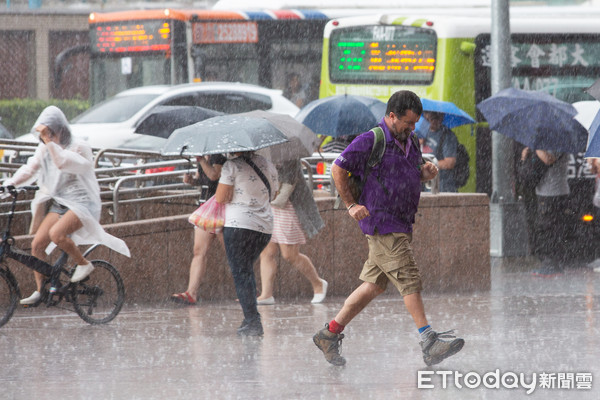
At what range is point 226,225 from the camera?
909 cm

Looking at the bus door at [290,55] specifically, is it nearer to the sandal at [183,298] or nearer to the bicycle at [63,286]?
the sandal at [183,298]

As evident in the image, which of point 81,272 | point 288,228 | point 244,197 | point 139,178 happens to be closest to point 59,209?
point 81,272

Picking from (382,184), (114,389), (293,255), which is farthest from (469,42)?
(114,389)

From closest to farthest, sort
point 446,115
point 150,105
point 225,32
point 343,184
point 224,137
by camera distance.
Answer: point 343,184, point 224,137, point 446,115, point 150,105, point 225,32

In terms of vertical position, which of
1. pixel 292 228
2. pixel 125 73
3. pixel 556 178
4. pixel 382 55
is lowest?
pixel 292 228

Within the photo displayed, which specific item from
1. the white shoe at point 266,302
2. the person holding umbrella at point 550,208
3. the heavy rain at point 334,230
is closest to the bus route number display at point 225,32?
the heavy rain at point 334,230

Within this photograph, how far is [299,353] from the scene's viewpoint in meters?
8.30

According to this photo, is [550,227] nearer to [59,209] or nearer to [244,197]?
[244,197]

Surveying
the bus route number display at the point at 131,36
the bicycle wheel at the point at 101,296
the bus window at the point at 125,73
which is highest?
the bus route number display at the point at 131,36

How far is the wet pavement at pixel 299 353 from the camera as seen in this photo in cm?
700

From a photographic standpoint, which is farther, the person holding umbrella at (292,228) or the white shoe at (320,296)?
the white shoe at (320,296)

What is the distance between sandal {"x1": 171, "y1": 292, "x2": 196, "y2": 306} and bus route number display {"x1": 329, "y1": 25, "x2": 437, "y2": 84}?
21.0ft

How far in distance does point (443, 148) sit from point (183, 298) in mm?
3777

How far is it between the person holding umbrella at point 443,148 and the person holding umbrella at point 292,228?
2536 millimetres
